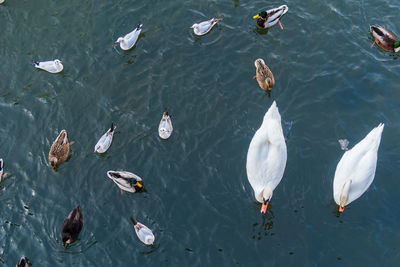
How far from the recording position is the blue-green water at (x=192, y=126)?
45.0 ft

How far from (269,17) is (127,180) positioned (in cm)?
875

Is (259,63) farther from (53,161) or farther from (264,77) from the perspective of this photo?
(53,161)

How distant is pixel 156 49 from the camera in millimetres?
17906

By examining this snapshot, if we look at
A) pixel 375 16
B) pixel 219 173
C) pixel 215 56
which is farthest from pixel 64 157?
pixel 375 16

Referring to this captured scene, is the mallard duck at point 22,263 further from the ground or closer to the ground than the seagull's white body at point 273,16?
closer to the ground

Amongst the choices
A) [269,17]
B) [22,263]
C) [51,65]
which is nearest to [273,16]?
[269,17]

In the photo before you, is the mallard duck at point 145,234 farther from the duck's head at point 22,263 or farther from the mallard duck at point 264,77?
the mallard duck at point 264,77

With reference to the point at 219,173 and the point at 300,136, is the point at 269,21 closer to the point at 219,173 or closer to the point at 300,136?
the point at 300,136

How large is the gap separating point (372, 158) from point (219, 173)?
491 centimetres

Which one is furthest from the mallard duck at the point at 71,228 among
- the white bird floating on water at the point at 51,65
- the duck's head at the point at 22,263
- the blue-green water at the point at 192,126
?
the white bird floating on water at the point at 51,65

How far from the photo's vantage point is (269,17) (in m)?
17.8

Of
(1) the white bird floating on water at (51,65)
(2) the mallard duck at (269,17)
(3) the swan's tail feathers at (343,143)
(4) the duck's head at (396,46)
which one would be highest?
(2) the mallard duck at (269,17)

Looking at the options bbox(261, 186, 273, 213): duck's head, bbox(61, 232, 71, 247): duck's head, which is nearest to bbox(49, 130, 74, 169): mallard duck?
bbox(61, 232, 71, 247): duck's head

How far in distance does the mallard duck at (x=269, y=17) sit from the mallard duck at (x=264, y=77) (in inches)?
92.1
